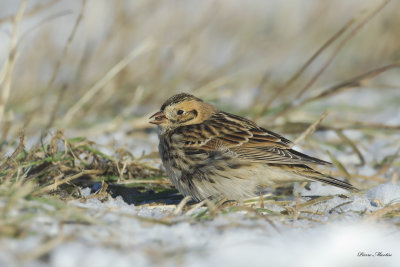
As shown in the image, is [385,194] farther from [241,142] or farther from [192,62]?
[192,62]

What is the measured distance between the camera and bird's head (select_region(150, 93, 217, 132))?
180 inches

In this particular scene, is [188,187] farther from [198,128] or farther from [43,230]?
[43,230]

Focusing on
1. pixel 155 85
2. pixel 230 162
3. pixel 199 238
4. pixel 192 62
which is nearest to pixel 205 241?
pixel 199 238

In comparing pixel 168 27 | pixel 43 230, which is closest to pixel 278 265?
pixel 43 230

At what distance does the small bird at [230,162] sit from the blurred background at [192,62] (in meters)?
1.21

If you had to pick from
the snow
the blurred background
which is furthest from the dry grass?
the snow

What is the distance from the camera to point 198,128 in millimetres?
4305

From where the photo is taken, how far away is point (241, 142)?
406cm

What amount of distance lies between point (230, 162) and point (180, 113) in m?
0.86

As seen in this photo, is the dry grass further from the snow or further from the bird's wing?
the snow

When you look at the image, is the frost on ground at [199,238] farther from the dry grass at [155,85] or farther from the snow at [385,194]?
the snow at [385,194]

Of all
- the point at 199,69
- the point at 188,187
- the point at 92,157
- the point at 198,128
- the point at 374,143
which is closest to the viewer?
the point at 188,187

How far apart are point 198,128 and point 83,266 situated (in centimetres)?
225

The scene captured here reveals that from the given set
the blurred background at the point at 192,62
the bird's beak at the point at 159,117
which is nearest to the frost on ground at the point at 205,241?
the bird's beak at the point at 159,117
